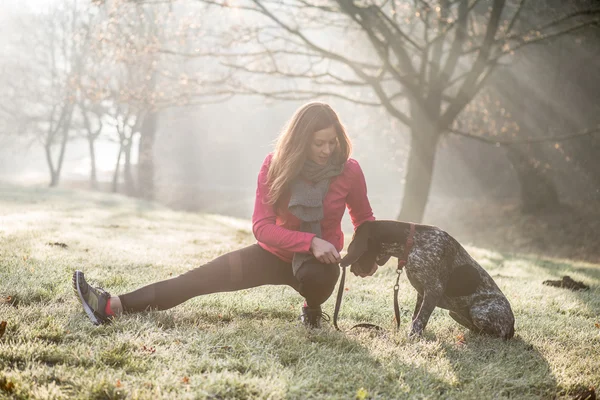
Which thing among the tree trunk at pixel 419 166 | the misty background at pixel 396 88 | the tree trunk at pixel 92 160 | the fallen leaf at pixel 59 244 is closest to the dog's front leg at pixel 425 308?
the misty background at pixel 396 88

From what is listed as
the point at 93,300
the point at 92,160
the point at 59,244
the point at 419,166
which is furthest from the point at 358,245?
the point at 92,160

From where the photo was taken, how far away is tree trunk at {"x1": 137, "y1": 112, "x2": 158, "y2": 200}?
26906mm

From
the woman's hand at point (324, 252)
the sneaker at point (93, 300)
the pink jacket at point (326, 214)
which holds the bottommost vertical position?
the sneaker at point (93, 300)

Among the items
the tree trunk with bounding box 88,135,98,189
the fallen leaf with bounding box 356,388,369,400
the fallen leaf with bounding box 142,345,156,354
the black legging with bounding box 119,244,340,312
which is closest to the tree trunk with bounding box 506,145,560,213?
the black legging with bounding box 119,244,340,312

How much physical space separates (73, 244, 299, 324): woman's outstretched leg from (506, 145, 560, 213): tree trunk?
14.4 m

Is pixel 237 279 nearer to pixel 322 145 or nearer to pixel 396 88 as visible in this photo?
pixel 322 145

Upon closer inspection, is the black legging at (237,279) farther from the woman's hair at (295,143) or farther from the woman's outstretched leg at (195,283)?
the woman's hair at (295,143)

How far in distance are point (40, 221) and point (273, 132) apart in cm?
3212

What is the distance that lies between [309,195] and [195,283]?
1140 millimetres

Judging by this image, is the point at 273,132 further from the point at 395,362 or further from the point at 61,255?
the point at 395,362

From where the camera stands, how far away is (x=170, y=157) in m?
43.9

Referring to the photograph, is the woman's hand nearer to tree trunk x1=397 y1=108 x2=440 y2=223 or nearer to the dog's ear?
the dog's ear

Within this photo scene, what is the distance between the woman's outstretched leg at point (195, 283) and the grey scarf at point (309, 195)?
13.5 inches

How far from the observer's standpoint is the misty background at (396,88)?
37.2ft
